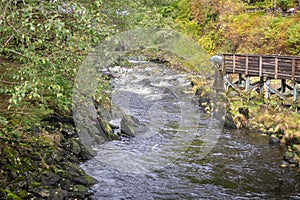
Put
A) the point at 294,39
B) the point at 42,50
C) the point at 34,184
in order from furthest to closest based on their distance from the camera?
1. the point at 294,39
2. the point at 34,184
3. the point at 42,50

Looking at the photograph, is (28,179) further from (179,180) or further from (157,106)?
(157,106)

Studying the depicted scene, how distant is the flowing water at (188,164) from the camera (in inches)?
319

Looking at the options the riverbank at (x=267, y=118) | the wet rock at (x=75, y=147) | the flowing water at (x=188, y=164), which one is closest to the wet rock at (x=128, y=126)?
the flowing water at (x=188, y=164)

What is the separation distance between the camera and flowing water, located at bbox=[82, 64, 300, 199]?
8094 millimetres

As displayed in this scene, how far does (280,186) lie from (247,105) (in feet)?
23.3

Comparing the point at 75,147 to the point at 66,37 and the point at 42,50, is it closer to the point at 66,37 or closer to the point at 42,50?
the point at 42,50

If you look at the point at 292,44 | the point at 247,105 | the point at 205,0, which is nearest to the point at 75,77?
the point at 247,105

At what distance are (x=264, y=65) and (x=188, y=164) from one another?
7533 mm

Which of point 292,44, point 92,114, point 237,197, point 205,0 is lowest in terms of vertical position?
point 237,197

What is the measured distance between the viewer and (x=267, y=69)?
592 inches

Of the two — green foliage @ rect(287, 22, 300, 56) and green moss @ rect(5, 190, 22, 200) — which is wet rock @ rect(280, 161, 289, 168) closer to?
green moss @ rect(5, 190, 22, 200)

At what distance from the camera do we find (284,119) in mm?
12664

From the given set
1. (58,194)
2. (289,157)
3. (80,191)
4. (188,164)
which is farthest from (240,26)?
(58,194)

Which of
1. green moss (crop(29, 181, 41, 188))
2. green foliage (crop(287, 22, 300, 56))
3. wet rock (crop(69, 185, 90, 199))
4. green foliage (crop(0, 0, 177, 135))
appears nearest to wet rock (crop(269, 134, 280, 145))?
green foliage (crop(0, 0, 177, 135))
